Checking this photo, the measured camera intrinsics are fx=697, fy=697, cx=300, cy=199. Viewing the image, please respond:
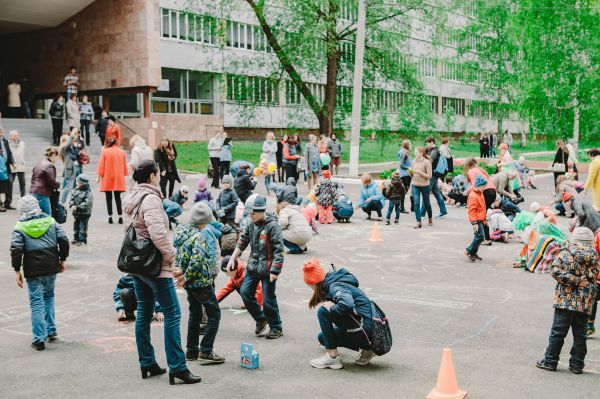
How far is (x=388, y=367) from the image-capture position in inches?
266

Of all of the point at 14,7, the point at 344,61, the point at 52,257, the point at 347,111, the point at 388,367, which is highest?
the point at 14,7

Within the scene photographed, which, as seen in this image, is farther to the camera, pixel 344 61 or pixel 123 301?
pixel 344 61

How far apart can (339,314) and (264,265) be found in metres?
1.35

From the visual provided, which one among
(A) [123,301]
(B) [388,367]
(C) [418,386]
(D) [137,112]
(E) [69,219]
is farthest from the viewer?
(D) [137,112]

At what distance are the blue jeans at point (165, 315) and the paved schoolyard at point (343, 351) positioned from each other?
250mm

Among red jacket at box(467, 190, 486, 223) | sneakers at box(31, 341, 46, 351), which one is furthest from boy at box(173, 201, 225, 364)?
red jacket at box(467, 190, 486, 223)

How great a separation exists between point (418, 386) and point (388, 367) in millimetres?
576

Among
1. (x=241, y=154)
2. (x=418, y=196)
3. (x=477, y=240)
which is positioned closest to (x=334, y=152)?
(x=241, y=154)

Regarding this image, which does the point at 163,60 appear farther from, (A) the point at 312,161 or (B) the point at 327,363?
(B) the point at 327,363

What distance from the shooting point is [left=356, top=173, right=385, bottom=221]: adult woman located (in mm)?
17281

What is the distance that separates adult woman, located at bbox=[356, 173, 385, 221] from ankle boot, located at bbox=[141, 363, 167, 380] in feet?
37.0

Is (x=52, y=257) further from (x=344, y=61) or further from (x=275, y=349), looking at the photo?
(x=344, y=61)

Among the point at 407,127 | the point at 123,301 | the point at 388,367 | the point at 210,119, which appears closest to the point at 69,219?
the point at 123,301

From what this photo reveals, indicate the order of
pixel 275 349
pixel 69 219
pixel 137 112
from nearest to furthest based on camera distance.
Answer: pixel 275 349 → pixel 69 219 → pixel 137 112
